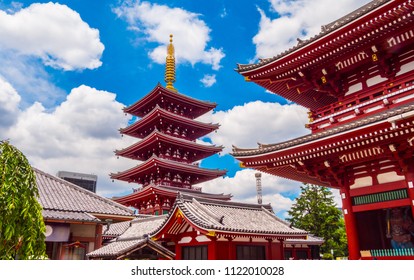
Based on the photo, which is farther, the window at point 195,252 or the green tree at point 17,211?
the window at point 195,252

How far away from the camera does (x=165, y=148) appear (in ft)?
118

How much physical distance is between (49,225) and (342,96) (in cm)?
1275

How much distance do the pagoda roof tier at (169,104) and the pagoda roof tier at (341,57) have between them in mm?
21889

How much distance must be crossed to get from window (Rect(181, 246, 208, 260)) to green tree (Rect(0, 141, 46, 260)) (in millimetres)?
8840

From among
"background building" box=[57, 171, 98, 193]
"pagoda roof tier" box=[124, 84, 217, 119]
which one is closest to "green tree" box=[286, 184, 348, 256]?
"pagoda roof tier" box=[124, 84, 217, 119]

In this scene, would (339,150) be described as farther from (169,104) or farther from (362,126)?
(169,104)

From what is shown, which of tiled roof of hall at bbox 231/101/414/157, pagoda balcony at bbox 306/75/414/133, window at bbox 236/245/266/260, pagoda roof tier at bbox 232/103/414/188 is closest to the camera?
tiled roof of hall at bbox 231/101/414/157

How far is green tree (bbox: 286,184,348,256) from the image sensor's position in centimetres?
3509

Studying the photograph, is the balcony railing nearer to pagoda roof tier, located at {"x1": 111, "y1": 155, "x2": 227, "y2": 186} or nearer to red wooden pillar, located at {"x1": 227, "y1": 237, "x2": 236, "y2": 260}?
red wooden pillar, located at {"x1": 227, "y1": 237, "x2": 236, "y2": 260}

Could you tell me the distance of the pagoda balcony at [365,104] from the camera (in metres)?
11.2

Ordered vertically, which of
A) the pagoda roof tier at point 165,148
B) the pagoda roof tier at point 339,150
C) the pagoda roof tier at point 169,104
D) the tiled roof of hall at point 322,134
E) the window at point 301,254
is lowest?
the window at point 301,254

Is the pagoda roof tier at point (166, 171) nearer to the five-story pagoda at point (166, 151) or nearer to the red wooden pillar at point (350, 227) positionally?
the five-story pagoda at point (166, 151)

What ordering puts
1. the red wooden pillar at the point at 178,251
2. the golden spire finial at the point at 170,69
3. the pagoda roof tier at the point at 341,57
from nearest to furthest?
the pagoda roof tier at the point at 341,57 → the red wooden pillar at the point at 178,251 → the golden spire finial at the point at 170,69

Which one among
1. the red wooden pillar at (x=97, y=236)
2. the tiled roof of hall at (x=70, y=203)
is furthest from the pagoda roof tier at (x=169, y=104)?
the red wooden pillar at (x=97, y=236)
